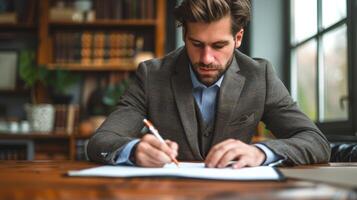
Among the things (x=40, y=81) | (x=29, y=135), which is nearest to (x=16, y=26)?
(x=40, y=81)

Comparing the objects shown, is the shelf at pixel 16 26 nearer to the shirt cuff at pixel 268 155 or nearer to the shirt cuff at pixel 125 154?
the shirt cuff at pixel 125 154

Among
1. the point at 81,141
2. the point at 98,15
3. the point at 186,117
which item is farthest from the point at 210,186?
the point at 98,15

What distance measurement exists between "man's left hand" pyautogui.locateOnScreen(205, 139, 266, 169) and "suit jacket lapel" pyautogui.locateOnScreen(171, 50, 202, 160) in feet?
1.58

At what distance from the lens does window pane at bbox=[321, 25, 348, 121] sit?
3.14 m

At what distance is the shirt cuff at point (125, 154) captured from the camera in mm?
1442

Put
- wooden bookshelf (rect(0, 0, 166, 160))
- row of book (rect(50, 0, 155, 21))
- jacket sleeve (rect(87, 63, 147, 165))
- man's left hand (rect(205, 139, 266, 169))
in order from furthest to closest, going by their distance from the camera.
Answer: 1. row of book (rect(50, 0, 155, 21))
2. wooden bookshelf (rect(0, 0, 166, 160))
3. jacket sleeve (rect(87, 63, 147, 165))
4. man's left hand (rect(205, 139, 266, 169))

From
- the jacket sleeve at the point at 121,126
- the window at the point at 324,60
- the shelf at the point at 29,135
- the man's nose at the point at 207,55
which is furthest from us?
the shelf at the point at 29,135

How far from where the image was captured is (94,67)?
4496 millimetres

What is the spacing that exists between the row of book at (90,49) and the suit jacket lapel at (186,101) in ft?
8.58

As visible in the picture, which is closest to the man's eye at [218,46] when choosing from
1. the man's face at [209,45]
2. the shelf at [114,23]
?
the man's face at [209,45]

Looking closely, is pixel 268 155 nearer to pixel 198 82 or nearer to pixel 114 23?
pixel 198 82

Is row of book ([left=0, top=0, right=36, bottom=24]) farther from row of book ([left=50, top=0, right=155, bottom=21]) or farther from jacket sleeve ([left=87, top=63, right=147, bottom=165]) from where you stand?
jacket sleeve ([left=87, top=63, right=147, bottom=165])

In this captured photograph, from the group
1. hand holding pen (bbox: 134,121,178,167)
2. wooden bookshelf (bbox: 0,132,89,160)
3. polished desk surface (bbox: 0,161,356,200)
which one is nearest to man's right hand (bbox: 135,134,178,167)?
hand holding pen (bbox: 134,121,178,167)

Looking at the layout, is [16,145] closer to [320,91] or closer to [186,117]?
[320,91]
